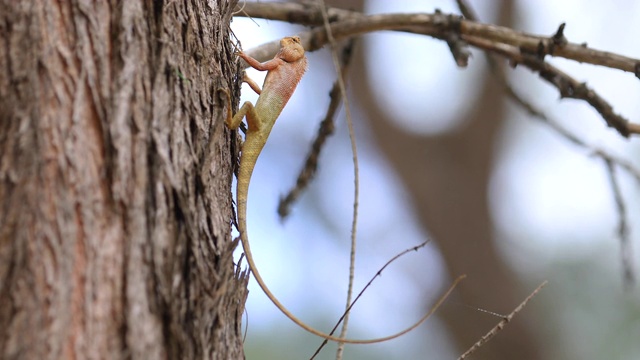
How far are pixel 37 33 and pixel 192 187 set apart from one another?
2.03ft

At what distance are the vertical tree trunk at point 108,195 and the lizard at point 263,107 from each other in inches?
13.8

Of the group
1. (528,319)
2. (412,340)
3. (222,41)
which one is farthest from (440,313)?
(222,41)

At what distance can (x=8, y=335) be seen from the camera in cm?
170

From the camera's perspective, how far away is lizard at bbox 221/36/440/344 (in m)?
2.71

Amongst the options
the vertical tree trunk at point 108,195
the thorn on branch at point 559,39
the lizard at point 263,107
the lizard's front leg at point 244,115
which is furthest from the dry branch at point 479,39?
the vertical tree trunk at point 108,195

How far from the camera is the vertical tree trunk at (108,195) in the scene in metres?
1.77

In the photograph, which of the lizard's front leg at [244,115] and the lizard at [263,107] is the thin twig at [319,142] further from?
the lizard's front leg at [244,115]

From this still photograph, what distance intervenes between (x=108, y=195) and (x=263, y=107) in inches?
59.1

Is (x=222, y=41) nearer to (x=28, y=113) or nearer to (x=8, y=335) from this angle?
(x=28, y=113)

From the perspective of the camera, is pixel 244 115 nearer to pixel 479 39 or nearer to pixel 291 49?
pixel 291 49

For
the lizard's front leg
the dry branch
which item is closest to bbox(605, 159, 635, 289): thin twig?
the dry branch

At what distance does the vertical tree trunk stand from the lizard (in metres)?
0.35

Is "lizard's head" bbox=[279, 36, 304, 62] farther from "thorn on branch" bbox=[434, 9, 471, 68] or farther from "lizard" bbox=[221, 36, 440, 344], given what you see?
"thorn on branch" bbox=[434, 9, 471, 68]

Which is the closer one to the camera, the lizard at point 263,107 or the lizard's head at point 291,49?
the lizard at point 263,107
